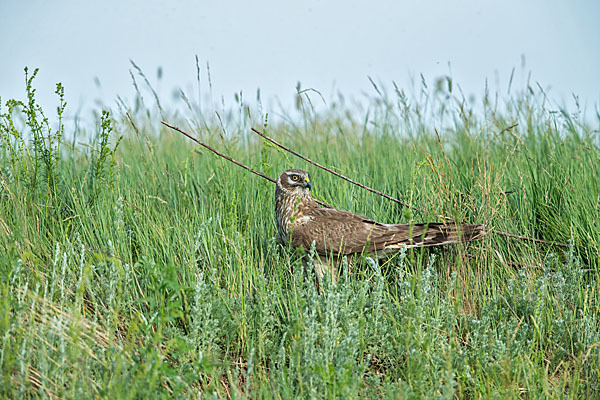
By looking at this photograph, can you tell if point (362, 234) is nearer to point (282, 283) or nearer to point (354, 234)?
point (354, 234)

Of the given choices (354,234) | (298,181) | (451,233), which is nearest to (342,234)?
(354,234)

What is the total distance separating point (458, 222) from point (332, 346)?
5.49 ft

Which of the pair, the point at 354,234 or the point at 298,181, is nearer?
the point at 354,234

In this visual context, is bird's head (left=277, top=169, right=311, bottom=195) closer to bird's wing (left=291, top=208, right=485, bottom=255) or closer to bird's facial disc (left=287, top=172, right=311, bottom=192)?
bird's facial disc (left=287, top=172, right=311, bottom=192)

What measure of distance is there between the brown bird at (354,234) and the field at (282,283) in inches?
5.3

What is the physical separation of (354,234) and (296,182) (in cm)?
75

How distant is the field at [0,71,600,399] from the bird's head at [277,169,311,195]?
0.51ft

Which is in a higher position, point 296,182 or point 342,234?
point 296,182

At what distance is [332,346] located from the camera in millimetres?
3135

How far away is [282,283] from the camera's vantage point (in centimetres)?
408

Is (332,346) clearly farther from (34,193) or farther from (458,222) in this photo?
(34,193)

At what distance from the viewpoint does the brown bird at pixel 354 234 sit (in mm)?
4203

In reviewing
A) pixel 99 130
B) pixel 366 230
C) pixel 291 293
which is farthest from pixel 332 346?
pixel 99 130

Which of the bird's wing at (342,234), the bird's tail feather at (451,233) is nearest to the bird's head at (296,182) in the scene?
the bird's wing at (342,234)
